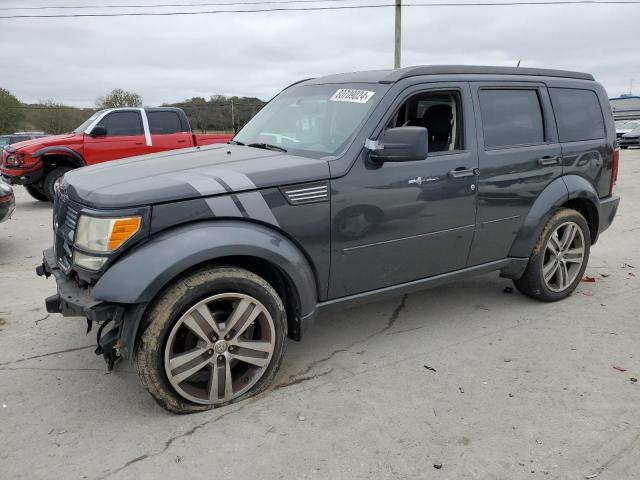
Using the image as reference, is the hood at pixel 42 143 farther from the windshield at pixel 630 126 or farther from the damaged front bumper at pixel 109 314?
the windshield at pixel 630 126

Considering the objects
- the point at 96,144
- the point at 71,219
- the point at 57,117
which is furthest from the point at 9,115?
the point at 71,219

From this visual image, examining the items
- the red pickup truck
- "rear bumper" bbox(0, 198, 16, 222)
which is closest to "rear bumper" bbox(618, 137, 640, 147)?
the red pickup truck

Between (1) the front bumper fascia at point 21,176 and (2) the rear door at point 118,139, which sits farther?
(2) the rear door at point 118,139

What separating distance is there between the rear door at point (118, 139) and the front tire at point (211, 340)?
8.47 m

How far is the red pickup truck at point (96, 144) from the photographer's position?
31.9 ft

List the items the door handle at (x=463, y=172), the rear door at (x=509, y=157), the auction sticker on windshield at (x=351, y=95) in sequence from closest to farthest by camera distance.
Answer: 1. the auction sticker on windshield at (x=351, y=95)
2. the door handle at (x=463, y=172)
3. the rear door at (x=509, y=157)

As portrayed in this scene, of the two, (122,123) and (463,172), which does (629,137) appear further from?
(463,172)

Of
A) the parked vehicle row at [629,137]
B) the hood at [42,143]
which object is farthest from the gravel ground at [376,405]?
the parked vehicle row at [629,137]

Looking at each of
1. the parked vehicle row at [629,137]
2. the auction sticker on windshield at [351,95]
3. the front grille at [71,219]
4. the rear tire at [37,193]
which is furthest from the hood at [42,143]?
the parked vehicle row at [629,137]

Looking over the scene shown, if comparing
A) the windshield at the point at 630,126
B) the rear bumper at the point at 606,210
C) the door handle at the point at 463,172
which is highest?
the windshield at the point at 630,126

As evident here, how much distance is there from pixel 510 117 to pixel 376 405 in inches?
95.2

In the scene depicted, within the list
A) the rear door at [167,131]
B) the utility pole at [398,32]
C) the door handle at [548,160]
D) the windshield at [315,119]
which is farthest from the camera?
the utility pole at [398,32]

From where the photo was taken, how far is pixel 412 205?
3.39 meters

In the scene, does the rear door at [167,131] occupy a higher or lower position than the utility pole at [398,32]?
lower
